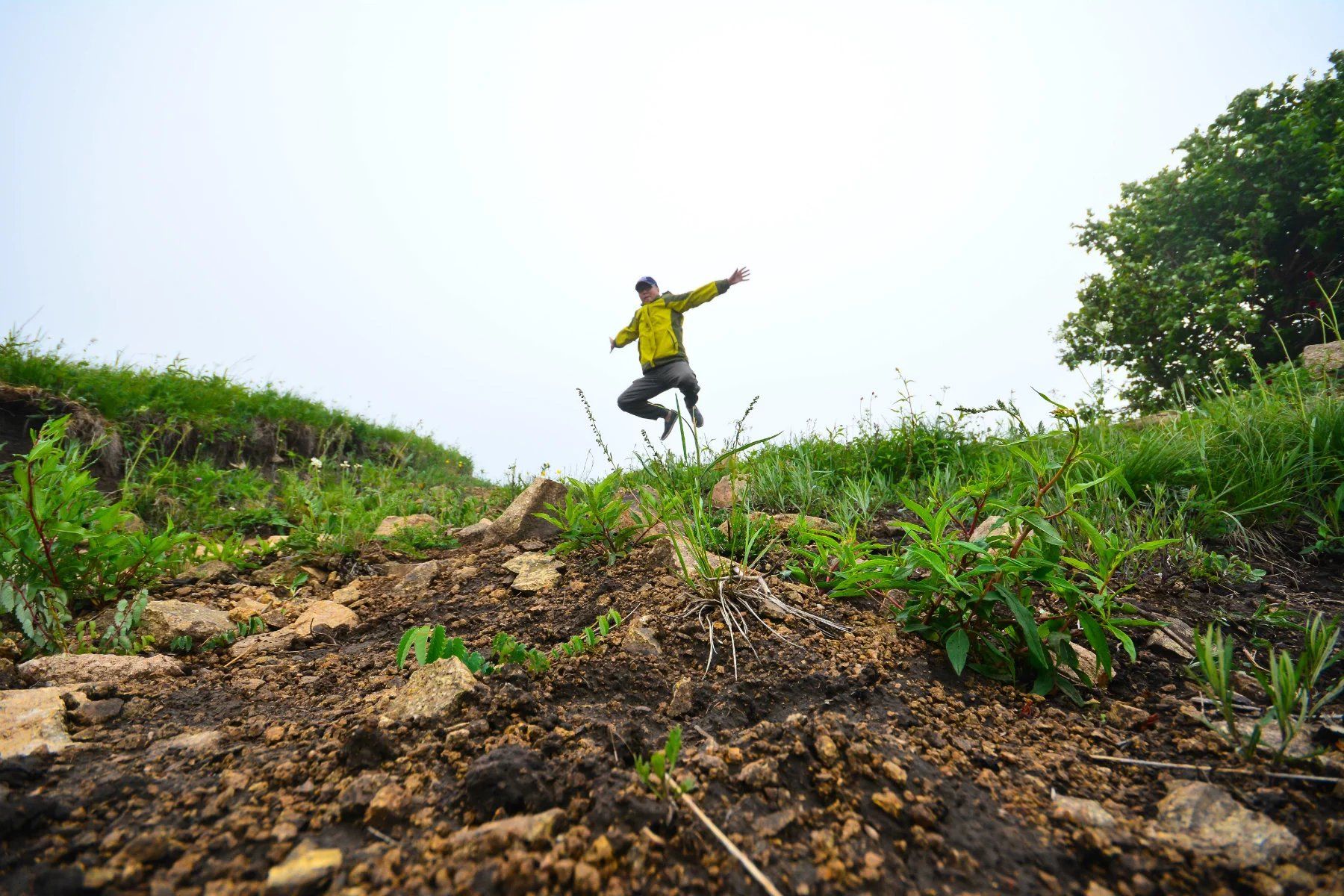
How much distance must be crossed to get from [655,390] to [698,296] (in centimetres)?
143

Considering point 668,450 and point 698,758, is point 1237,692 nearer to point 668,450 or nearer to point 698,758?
point 698,758

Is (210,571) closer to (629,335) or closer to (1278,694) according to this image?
(1278,694)

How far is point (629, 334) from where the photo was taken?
28.3 ft

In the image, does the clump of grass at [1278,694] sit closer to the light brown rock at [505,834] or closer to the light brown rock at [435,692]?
the light brown rock at [505,834]

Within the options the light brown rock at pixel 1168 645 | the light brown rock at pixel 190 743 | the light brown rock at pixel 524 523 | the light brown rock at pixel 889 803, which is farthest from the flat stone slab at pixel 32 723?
the light brown rock at pixel 1168 645

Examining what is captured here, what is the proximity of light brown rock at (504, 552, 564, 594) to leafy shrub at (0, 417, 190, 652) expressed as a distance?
4.48ft

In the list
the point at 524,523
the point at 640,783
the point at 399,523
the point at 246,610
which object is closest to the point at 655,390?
the point at 399,523

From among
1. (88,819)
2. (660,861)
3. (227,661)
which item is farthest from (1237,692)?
(227,661)

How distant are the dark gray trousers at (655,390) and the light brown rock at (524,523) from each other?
4.82m

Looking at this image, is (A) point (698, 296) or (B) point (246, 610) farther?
(A) point (698, 296)

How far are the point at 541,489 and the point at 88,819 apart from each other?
2.62 metres

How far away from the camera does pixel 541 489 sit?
11.8 feet

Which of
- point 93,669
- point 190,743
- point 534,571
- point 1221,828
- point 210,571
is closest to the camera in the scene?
point 1221,828

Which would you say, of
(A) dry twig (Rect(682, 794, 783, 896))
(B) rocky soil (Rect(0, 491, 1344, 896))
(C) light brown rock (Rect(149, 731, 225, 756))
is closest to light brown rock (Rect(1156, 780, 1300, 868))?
(B) rocky soil (Rect(0, 491, 1344, 896))
